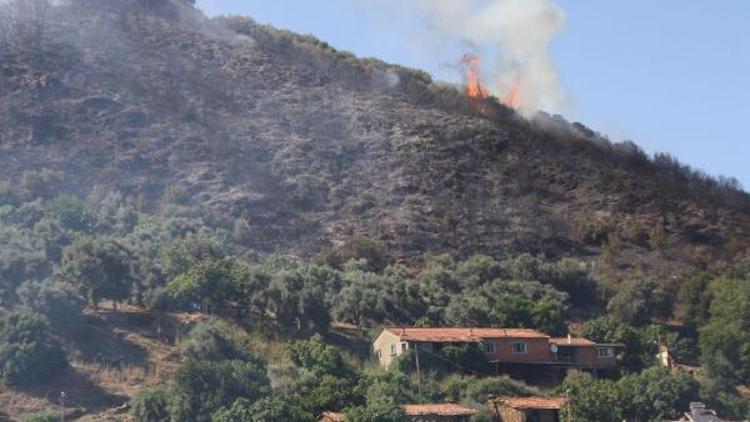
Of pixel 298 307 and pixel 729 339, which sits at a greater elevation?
pixel 298 307

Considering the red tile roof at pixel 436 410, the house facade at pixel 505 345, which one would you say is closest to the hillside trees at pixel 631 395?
the house facade at pixel 505 345

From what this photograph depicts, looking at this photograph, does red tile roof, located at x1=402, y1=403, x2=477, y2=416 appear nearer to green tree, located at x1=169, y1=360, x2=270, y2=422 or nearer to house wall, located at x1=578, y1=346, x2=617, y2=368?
green tree, located at x1=169, y1=360, x2=270, y2=422

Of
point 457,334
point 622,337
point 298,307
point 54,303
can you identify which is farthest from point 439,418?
point 54,303

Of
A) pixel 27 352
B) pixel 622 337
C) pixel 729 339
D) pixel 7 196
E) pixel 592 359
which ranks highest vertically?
pixel 7 196

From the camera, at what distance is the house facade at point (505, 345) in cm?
6756

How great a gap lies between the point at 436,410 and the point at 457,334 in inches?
458

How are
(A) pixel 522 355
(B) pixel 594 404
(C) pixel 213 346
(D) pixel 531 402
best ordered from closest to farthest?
(B) pixel 594 404 < (D) pixel 531 402 < (C) pixel 213 346 < (A) pixel 522 355

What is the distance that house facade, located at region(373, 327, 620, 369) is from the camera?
67562 millimetres

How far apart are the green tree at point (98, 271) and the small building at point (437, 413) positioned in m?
20.0

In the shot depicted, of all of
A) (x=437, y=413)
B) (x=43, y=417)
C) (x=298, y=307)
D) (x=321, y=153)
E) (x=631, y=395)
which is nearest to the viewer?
(x=43, y=417)

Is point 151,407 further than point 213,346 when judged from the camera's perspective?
No

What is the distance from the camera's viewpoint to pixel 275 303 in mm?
71625

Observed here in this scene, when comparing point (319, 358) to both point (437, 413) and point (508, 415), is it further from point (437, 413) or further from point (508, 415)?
point (508, 415)

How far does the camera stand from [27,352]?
6144 centimetres
